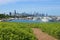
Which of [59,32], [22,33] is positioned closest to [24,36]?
[22,33]

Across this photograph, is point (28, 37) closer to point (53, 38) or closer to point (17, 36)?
point (17, 36)

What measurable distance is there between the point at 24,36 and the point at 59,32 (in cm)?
804

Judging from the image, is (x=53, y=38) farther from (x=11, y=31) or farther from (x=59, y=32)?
(x=11, y=31)

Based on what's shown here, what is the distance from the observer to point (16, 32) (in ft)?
30.1

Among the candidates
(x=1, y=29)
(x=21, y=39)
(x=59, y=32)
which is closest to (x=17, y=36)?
(x=21, y=39)

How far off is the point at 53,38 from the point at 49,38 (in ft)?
1.40

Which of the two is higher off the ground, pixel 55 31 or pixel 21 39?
pixel 21 39

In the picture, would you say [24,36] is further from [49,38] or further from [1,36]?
[49,38]

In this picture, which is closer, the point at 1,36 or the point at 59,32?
the point at 1,36

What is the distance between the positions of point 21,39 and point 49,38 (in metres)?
8.33

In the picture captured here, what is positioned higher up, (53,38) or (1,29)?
(1,29)

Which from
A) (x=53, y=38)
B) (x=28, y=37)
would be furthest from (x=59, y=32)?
(x=28, y=37)

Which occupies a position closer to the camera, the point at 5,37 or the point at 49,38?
the point at 5,37

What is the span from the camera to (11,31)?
9.15 meters
